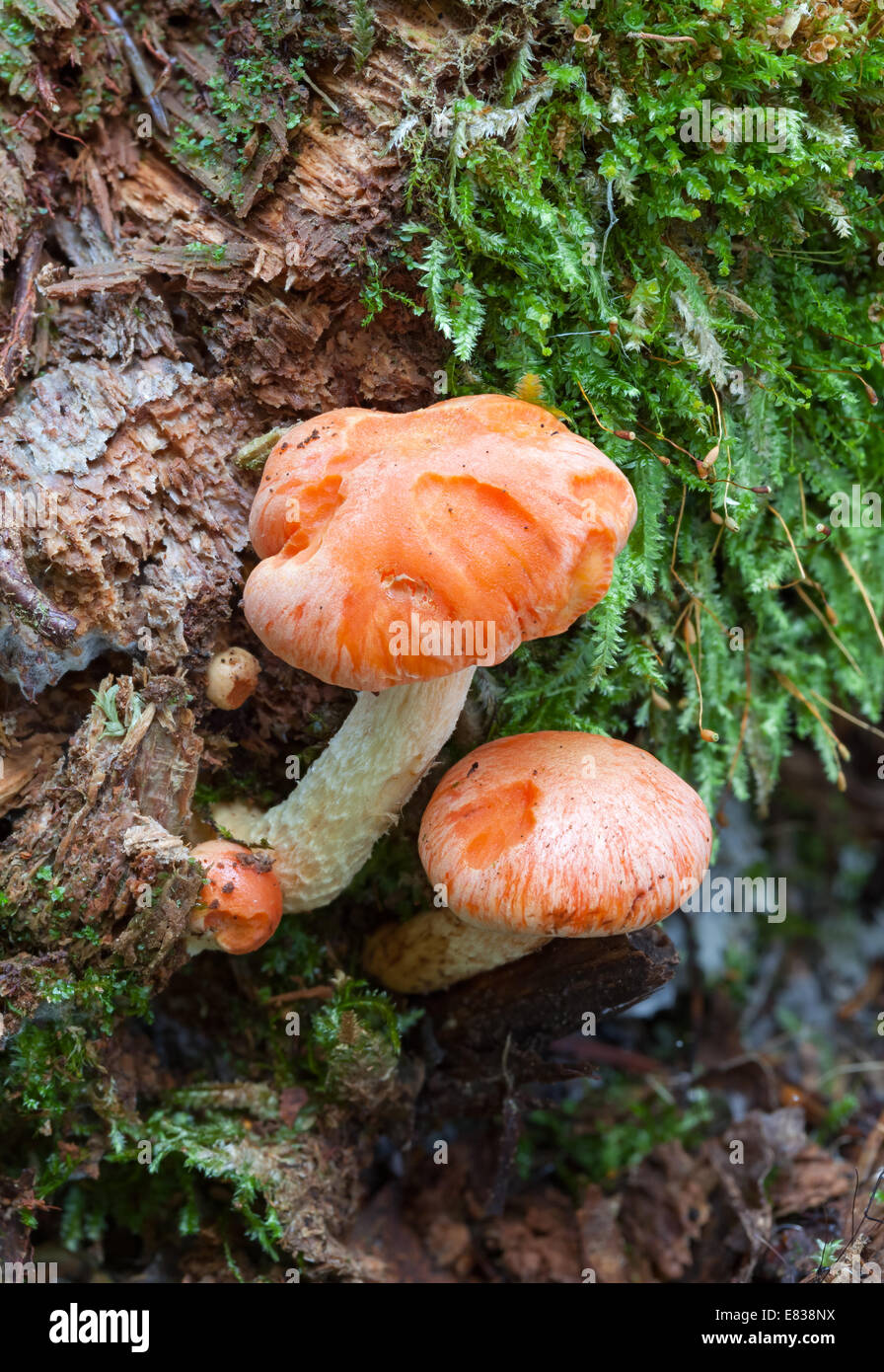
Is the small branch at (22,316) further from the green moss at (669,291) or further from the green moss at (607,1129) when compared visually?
the green moss at (607,1129)

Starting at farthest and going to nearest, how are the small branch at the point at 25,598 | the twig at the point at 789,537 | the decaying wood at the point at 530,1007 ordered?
the twig at the point at 789,537, the decaying wood at the point at 530,1007, the small branch at the point at 25,598

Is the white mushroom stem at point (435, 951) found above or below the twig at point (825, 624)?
below

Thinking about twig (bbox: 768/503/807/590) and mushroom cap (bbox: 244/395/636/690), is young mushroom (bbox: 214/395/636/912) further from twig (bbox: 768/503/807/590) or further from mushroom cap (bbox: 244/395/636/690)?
twig (bbox: 768/503/807/590)

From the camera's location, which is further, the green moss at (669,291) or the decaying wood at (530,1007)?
the decaying wood at (530,1007)

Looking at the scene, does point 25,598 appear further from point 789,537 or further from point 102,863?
point 789,537

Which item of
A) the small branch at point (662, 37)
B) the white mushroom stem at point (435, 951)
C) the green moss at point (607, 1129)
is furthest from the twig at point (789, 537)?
the green moss at point (607, 1129)
